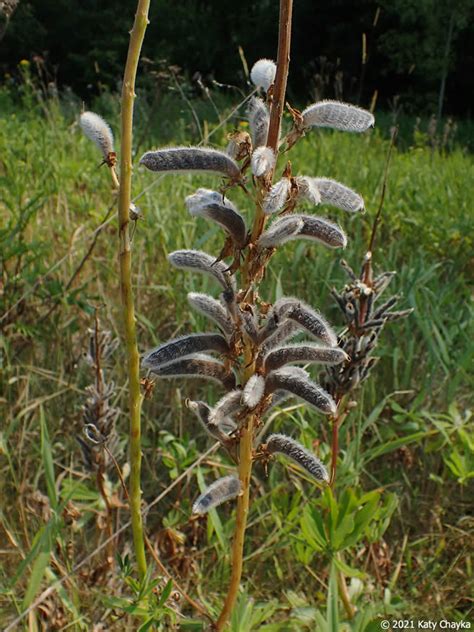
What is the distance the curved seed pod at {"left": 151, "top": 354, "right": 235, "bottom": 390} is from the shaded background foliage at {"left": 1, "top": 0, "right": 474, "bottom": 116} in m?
16.1

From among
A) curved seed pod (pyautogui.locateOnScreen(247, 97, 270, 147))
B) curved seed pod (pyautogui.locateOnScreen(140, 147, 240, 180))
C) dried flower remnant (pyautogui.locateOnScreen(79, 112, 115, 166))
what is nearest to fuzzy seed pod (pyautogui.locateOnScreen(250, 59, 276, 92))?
curved seed pod (pyautogui.locateOnScreen(247, 97, 270, 147))

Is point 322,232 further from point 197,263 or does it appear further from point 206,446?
point 206,446

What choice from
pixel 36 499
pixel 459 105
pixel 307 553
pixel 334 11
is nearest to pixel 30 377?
pixel 36 499

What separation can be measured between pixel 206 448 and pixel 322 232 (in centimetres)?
138

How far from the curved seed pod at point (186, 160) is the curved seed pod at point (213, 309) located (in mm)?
214

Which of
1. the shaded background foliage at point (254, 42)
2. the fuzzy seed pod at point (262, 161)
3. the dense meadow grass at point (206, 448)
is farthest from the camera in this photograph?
the shaded background foliage at point (254, 42)

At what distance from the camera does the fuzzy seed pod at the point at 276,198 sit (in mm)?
1068

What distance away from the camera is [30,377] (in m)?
2.41

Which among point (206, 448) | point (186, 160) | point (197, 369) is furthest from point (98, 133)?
point (206, 448)

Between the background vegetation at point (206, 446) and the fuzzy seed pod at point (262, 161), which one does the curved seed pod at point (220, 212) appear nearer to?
the fuzzy seed pod at point (262, 161)

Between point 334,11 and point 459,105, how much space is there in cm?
426

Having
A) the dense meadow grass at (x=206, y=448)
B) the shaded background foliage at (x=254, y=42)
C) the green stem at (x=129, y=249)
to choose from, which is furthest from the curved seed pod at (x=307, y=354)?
the shaded background foliage at (x=254, y=42)

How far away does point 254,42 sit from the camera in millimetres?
19922

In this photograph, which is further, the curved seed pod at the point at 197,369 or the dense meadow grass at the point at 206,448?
the dense meadow grass at the point at 206,448
